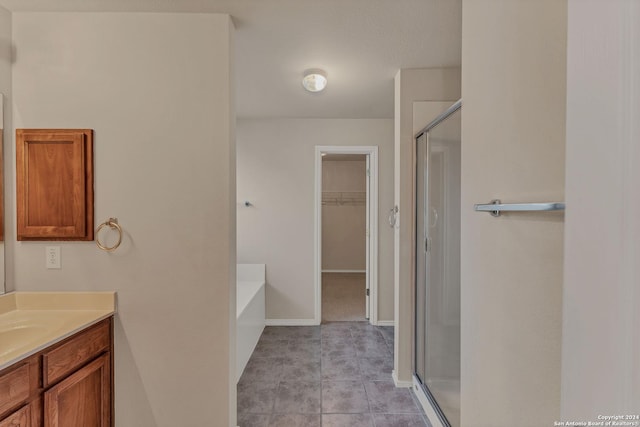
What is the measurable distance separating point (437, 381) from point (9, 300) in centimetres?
251

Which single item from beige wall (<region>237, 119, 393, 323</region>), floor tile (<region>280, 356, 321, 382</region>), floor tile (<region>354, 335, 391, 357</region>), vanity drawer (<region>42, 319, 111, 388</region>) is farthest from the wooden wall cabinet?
floor tile (<region>354, 335, 391, 357</region>)

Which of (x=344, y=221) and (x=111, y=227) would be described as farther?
(x=344, y=221)

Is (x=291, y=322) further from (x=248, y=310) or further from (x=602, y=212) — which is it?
(x=602, y=212)

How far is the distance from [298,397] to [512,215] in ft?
6.61

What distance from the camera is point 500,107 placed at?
0.89 meters

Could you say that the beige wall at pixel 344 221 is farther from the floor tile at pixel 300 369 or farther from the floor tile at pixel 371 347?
the floor tile at pixel 300 369

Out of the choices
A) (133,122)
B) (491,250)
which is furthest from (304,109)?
(491,250)

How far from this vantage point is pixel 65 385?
1339mm

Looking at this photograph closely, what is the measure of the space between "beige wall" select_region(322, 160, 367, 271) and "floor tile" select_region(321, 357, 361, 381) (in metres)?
3.83

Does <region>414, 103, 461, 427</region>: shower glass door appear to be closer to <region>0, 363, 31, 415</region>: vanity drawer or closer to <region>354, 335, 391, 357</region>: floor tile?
<region>354, 335, 391, 357</region>: floor tile

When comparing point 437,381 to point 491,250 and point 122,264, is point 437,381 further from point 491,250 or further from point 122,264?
point 122,264

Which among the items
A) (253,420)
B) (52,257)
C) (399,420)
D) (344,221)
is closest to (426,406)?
(399,420)

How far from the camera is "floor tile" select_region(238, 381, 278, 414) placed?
6.79ft

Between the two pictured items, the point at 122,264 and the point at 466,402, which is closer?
the point at 466,402
